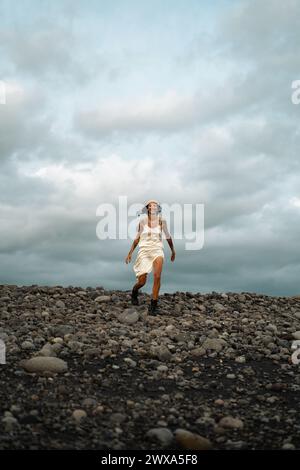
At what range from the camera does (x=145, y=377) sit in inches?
382

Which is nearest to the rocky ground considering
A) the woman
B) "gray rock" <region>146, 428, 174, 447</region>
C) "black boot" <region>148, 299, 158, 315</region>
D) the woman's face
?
"gray rock" <region>146, 428, 174, 447</region>

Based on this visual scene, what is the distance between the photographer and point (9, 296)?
675 inches

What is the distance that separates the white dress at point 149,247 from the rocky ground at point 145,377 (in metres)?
1.36

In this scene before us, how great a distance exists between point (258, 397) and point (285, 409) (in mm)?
551

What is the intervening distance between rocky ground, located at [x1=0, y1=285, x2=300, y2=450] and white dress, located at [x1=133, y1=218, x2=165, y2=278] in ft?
4.47

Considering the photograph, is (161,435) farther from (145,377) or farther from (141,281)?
(141,281)

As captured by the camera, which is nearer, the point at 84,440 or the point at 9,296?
the point at 84,440

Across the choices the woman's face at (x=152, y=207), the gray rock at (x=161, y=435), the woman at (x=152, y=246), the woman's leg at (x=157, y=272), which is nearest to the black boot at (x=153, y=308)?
the woman at (x=152, y=246)

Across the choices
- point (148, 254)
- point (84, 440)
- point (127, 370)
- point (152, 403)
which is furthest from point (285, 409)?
point (148, 254)

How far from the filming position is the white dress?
47.6 feet

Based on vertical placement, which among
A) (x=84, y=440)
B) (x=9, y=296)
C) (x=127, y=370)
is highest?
(x=9, y=296)

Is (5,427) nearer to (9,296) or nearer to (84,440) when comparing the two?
(84,440)

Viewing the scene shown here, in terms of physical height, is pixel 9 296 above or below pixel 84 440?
above

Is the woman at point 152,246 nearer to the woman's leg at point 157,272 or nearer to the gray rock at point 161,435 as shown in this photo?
the woman's leg at point 157,272
